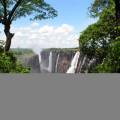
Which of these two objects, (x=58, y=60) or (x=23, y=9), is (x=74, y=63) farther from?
(x=23, y=9)

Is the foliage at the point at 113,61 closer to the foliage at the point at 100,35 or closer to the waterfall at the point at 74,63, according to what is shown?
the foliage at the point at 100,35

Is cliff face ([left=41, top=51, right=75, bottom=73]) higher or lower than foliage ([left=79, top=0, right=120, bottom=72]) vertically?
lower

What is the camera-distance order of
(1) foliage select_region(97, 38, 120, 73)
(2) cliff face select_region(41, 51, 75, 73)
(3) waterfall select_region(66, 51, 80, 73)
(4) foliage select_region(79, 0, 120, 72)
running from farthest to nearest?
(2) cliff face select_region(41, 51, 75, 73) < (3) waterfall select_region(66, 51, 80, 73) < (4) foliage select_region(79, 0, 120, 72) < (1) foliage select_region(97, 38, 120, 73)

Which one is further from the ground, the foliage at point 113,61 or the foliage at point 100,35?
the foliage at point 100,35

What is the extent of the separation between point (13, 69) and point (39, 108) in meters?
8.44

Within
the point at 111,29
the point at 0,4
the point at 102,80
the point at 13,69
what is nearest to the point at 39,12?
the point at 0,4

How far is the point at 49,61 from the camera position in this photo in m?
36.1

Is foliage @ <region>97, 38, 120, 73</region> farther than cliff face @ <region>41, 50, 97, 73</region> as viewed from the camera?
No

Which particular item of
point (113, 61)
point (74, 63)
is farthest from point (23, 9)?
point (74, 63)

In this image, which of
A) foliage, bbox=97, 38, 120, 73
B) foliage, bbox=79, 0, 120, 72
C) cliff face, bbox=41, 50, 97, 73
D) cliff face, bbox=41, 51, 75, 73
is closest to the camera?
foliage, bbox=97, 38, 120, 73

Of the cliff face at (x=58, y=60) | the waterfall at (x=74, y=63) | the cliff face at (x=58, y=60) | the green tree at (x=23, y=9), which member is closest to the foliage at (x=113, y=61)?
the green tree at (x=23, y=9)

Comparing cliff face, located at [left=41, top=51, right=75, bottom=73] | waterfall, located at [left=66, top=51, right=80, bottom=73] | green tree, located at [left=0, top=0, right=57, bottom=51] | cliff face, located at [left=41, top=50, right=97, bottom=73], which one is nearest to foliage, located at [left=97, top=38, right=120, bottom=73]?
green tree, located at [left=0, top=0, right=57, bottom=51]

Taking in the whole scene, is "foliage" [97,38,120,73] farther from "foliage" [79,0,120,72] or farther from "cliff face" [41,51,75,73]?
"cliff face" [41,51,75,73]

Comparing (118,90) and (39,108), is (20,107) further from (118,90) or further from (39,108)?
(118,90)
